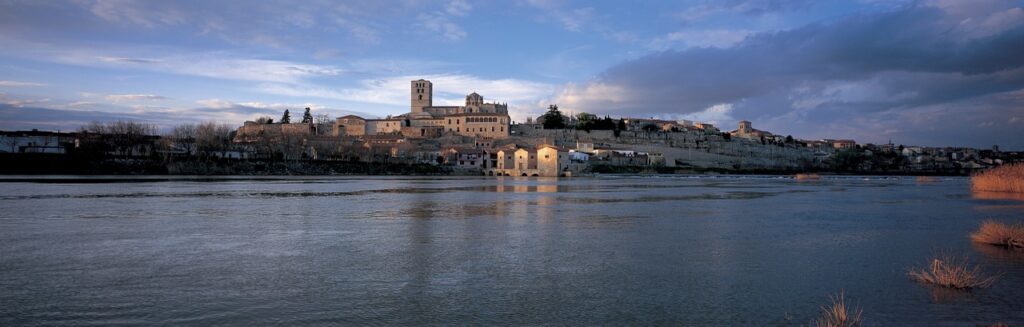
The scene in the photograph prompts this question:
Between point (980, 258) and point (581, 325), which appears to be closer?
point (581, 325)

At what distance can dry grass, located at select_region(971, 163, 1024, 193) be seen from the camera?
28.6 meters

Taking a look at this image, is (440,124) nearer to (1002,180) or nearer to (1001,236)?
(1002,180)

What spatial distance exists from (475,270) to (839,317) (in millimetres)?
4020

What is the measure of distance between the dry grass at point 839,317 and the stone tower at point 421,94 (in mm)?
98506

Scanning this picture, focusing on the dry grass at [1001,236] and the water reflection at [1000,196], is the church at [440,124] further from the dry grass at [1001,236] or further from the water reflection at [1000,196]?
the dry grass at [1001,236]

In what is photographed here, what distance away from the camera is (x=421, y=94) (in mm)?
103562

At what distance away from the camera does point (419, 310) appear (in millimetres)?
5840

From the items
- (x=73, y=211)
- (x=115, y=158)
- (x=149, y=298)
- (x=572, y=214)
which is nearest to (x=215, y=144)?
(x=115, y=158)

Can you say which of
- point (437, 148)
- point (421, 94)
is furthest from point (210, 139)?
point (421, 94)

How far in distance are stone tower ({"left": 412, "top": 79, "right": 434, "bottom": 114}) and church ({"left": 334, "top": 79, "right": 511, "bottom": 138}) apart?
424cm

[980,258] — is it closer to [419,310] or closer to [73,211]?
[419,310]

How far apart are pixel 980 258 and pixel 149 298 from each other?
33.6 ft

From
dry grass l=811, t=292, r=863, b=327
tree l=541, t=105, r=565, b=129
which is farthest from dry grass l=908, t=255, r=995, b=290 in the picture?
tree l=541, t=105, r=565, b=129

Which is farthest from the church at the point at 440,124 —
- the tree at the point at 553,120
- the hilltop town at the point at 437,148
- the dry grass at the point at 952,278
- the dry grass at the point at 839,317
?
the dry grass at the point at 839,317
